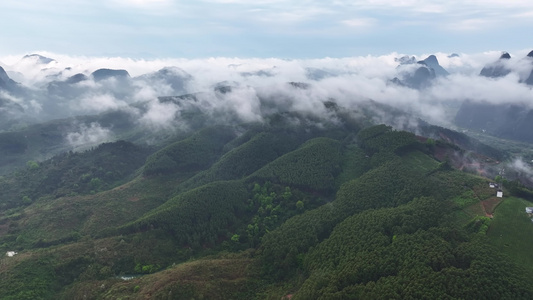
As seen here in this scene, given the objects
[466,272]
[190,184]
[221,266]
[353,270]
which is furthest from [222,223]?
[466,272]

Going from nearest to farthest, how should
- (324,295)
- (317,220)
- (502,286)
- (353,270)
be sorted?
(502,286)
(324,295)
(353,270)
(317,220)

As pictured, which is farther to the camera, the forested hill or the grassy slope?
the grassy slope

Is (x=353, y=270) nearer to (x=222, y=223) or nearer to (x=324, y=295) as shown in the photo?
(x=324, y=295)


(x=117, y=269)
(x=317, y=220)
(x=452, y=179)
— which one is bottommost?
(x=117, y=269)

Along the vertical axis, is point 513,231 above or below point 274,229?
above

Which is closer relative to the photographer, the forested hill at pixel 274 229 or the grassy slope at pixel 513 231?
the forested hill at pixel 274 229

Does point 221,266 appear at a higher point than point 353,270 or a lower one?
lower

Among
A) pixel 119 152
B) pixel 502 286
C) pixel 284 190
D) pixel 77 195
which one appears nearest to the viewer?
pixel 502 286

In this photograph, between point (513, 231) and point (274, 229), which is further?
point (274, 229)
